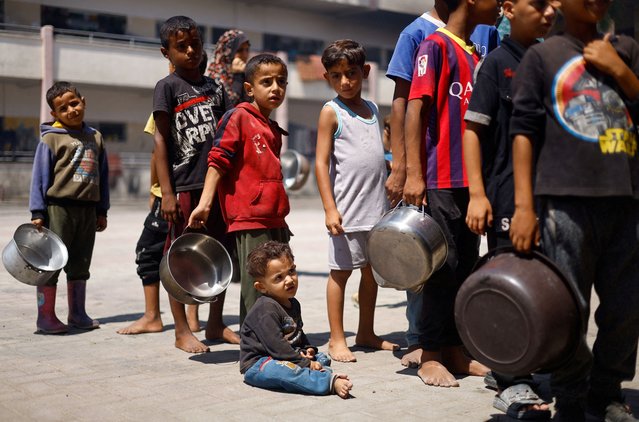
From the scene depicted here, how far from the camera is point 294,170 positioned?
34.1 ft

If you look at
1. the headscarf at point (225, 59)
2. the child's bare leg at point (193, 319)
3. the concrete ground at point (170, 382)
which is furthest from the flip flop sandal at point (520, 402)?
the headscarf at point (225, 59)

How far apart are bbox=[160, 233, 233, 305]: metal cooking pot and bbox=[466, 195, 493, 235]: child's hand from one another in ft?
5.79

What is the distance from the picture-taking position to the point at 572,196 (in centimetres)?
365

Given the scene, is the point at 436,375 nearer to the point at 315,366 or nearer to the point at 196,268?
the point at 315,366

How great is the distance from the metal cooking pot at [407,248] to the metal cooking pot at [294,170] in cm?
551

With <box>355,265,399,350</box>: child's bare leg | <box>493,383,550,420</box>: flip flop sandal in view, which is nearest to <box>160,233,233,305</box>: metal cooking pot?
<box>355,265,399,350</box>: child's bare leg

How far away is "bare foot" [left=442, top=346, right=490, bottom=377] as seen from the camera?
16.2ft

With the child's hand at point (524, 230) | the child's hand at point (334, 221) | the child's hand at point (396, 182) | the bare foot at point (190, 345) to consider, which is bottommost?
the bare foot at point (190, 345)

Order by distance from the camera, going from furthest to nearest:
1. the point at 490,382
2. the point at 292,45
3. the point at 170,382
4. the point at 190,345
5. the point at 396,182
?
the point at 292,45
the point at 190,345
the point at 396,182
the point at 170,382
the point at 490,382

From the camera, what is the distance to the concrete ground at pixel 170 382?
4.11m

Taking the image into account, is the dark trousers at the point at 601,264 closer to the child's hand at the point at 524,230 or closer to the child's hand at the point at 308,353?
the child's hand at the point at 524,230

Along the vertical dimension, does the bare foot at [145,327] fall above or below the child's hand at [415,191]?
below

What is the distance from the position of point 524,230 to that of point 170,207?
8.60 feet

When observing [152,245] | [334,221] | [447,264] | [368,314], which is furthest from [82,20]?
[447,264]
